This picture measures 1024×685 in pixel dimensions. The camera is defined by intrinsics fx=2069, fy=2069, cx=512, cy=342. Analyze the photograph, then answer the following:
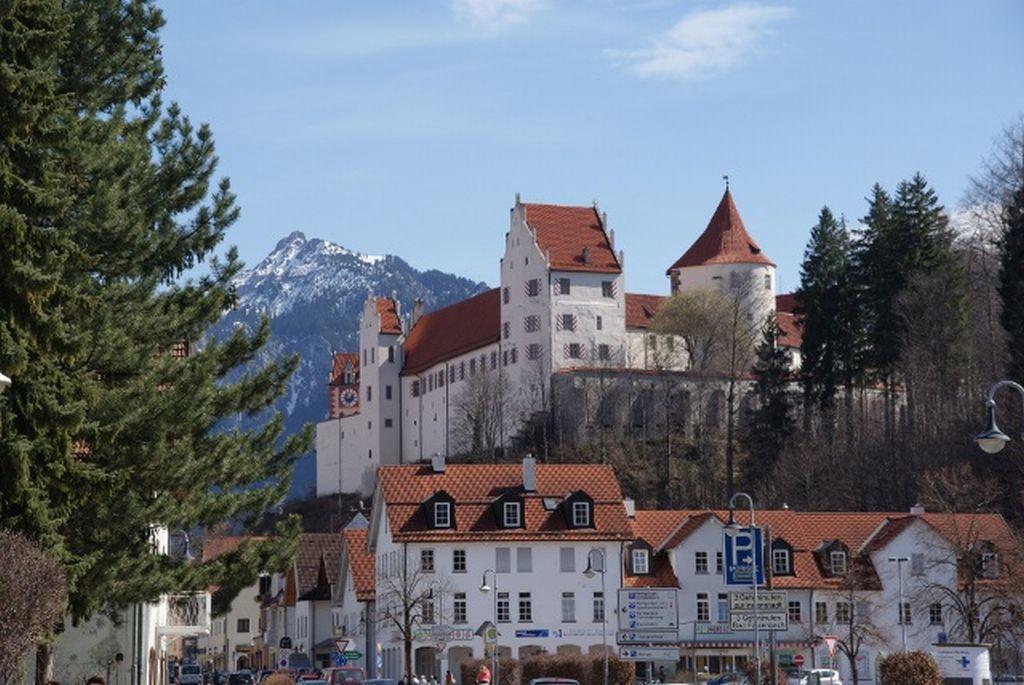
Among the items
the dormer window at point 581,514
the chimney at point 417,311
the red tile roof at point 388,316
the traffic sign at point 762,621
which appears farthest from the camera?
the chimney at point 417,311

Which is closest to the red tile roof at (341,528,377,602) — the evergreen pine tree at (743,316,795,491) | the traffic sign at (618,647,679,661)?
the traffic sign at (618,647,679,661)

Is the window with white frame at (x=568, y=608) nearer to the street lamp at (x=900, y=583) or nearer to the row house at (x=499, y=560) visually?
the row house at (x=499, y=560)

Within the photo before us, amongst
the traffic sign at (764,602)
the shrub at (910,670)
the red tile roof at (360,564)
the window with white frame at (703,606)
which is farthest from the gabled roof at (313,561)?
the traffic sign at (764,602)

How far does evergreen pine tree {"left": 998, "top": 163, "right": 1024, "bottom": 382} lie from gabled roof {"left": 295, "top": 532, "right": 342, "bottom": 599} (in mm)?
34857

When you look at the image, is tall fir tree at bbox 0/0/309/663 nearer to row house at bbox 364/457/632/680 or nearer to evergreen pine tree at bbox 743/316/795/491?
row house at bbox 364/457/632/680

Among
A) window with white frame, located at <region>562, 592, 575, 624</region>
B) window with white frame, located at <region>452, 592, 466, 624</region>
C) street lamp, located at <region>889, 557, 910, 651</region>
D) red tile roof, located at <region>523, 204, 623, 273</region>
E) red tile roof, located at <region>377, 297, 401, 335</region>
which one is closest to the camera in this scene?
street lamp, located at <region>889, 557, 910, 651</region>

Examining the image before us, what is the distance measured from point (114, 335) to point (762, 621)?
14467 mm

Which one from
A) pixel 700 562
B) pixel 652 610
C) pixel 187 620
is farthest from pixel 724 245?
pixel 652 610

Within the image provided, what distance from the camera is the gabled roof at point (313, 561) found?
106m

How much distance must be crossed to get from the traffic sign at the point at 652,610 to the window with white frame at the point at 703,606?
44034mm

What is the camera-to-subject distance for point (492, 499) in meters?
85.2

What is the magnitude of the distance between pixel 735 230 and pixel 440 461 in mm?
88801

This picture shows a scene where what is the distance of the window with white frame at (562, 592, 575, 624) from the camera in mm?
83750

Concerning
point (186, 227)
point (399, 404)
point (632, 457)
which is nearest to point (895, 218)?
point (632, 457)
